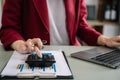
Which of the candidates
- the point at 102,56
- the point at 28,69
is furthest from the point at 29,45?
the point at 102,56

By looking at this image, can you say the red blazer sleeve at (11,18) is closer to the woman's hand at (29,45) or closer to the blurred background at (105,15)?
the woman's hand at (29,45)

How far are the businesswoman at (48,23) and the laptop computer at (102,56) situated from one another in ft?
0.37

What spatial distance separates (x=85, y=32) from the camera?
3.88ft

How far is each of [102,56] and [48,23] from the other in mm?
405

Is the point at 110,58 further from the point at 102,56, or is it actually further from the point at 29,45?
the point at 29,45

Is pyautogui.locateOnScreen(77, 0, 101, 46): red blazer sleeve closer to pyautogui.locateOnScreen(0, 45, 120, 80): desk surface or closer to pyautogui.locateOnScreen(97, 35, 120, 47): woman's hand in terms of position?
pyautogui.locateOnScreen(97, 35, 120, 47): woman's hand

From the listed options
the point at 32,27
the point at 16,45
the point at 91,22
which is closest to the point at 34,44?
the point at 16,45

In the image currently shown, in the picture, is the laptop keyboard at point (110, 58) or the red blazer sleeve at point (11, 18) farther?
the red blazer sleeve at point (11, 18)

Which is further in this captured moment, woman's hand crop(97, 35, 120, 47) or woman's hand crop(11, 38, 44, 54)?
woman's hand crop(97, 35, 120, 47)

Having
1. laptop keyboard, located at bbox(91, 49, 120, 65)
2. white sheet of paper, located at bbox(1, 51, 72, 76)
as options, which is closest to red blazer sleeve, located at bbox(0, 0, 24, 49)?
white sheet of paper, located at bbox(1, 51, 72, 76)

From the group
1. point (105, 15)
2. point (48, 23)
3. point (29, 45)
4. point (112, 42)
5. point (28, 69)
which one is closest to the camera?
point (28, 69)

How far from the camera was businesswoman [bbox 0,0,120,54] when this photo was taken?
1.01 m

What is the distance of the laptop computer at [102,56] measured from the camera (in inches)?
28.3

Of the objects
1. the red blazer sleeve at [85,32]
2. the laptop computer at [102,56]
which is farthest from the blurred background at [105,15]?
the laptop computer at [102,56]
